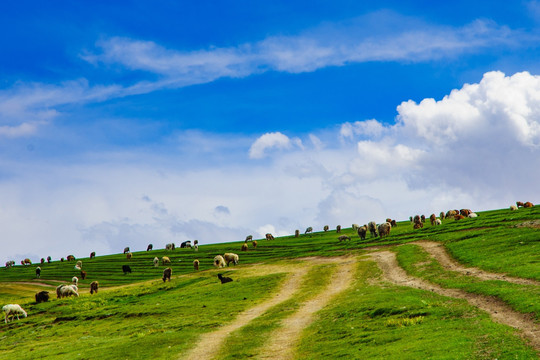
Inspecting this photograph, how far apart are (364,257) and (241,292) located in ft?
62.2

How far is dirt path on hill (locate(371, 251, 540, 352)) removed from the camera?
17.5 m

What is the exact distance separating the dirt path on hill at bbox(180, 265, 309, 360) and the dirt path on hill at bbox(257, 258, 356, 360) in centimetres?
302

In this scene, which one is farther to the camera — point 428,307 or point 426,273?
point 426,273

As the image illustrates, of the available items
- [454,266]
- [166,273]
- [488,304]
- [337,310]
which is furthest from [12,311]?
[488,304]

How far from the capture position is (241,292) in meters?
44.4

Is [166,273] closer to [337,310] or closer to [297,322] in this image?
[297,322]

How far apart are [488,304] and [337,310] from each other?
9224 millimetres

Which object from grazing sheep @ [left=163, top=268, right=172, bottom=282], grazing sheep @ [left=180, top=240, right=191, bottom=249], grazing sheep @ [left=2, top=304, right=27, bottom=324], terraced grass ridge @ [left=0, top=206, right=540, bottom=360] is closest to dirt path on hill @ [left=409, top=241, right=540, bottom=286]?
terraced grass ridge @ [left=0, top=206, right=540, bottom=360]

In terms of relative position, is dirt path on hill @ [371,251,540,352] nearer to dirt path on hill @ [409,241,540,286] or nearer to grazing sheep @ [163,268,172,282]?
dirt path on hill @ [409,241,540,286]

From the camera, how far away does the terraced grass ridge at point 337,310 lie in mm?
19375

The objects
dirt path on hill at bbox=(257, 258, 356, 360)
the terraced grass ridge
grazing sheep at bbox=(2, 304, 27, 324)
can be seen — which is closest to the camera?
the terraced grass ridge

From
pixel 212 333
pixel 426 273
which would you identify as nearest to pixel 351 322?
pixel 212 333

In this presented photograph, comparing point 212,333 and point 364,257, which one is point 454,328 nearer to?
point 212,333

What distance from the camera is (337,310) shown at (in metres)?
29.2
